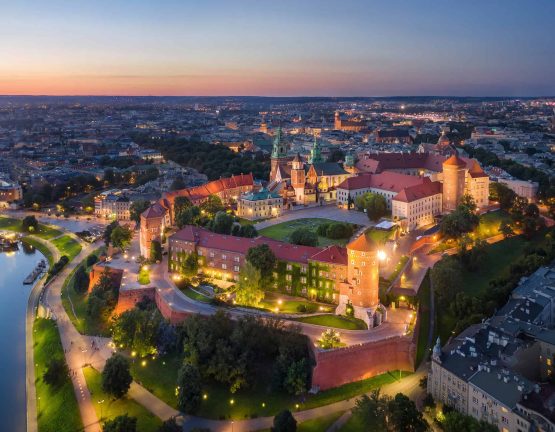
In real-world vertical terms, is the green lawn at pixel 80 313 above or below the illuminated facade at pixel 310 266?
below

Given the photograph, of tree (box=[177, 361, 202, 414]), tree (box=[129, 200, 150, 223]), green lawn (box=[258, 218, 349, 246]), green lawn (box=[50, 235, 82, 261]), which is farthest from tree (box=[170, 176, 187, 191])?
tree (box=[177, 361, 202, 414])

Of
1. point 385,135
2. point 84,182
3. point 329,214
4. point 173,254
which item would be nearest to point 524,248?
point 329,214

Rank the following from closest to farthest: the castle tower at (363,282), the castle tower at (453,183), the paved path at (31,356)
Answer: the paved path at (31,356) < the castle tower at (363,282) < the castle tower at (453,183)

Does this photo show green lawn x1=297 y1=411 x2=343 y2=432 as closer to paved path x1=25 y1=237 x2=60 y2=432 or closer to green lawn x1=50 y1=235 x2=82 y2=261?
paved path x1=25 y1=237 x2=60 y2=432

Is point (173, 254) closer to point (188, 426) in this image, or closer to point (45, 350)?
point (45, 350)

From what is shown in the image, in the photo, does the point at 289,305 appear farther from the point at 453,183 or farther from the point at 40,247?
the point at 40,247

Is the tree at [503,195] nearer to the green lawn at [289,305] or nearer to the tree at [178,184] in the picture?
the green lawn at [289,305]

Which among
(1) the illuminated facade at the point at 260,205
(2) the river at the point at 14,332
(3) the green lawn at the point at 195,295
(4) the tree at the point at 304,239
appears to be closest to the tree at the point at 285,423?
(3) the green lawn at the point at 195,295

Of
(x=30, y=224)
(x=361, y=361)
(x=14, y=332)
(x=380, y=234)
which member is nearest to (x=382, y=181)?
(x=380, y=234)
